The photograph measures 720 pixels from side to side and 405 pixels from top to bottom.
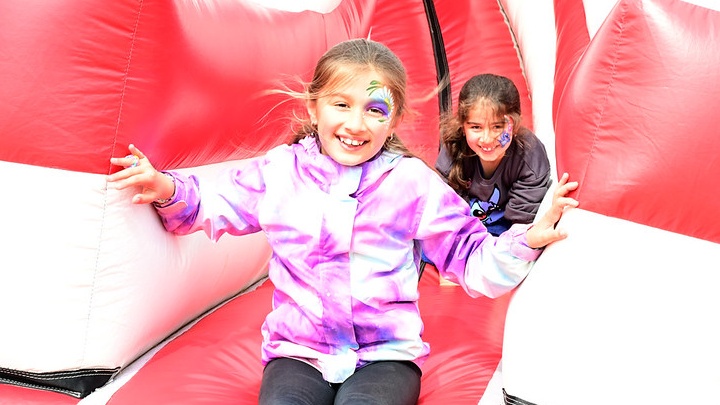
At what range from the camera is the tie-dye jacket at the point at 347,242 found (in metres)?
1.53

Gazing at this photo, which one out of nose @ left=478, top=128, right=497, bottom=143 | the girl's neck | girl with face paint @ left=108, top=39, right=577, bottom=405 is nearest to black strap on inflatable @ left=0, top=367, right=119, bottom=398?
girl with face paint @ left=108, top=39, right=577, bottom=405

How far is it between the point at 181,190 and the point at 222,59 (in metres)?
0.32

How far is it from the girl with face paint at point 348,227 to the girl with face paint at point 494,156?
649mm

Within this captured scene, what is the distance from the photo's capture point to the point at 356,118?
4.97 ft

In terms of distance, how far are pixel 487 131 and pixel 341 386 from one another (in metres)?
0.98

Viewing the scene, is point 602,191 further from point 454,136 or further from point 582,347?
point 454,136

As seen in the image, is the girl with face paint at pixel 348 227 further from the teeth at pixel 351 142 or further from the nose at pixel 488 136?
the nose at pixel 488 136

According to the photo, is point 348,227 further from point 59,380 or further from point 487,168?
point 487,168

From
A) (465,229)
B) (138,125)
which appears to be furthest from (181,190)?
(465,229)

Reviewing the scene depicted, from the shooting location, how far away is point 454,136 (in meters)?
2.39

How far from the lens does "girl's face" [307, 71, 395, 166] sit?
1525 millimetres

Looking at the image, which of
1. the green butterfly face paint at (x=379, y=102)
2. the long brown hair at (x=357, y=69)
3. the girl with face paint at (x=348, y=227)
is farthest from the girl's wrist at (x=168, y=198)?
the green butterfly face paint at (x=379, y=102)

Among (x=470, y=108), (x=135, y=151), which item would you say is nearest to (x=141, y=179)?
(x=135, y=151)

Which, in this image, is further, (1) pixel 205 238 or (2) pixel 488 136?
(2) pixel 488 136
